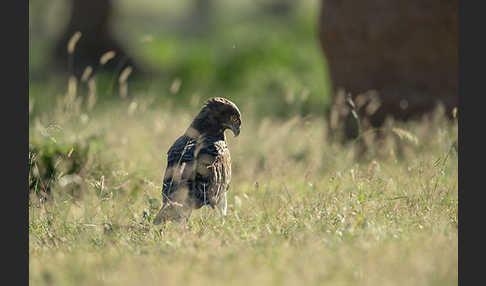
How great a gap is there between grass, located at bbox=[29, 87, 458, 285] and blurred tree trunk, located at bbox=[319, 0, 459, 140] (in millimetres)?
985

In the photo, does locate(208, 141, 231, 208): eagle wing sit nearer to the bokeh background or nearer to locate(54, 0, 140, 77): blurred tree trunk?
the bokeh background

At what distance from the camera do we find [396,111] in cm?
931

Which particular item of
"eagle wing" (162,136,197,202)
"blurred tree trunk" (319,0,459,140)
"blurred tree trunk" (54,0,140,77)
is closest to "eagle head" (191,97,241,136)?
"eagle wing" (162,136,197,202)

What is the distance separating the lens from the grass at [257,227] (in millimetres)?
4133

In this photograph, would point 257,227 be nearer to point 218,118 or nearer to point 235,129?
point 235,129

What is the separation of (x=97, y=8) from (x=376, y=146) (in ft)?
34.2

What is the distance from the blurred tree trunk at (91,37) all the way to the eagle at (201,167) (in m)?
10.6

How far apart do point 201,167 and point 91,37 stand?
1181 centimetres

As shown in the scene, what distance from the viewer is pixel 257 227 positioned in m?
5.30

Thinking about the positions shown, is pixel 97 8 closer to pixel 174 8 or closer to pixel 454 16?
pixel 454 16

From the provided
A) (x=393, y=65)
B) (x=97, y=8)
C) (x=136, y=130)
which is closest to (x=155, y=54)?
(x=97, y=8)

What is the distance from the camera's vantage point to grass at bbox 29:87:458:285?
4.13m

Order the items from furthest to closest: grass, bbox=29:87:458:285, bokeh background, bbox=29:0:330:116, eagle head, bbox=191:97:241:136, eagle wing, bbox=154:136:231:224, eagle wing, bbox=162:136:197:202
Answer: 1. bokeh background, bbox=29:0:330:116
2. eagle head, bbox=191:97:241:136
3. eagle wing, bbox=162:136:197:202
4. eagle wing, bbox=154:136:231:224
5. grass, bbox=29:87:458:285

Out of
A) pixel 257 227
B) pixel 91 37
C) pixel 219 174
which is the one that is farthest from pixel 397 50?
pixel 91 37
